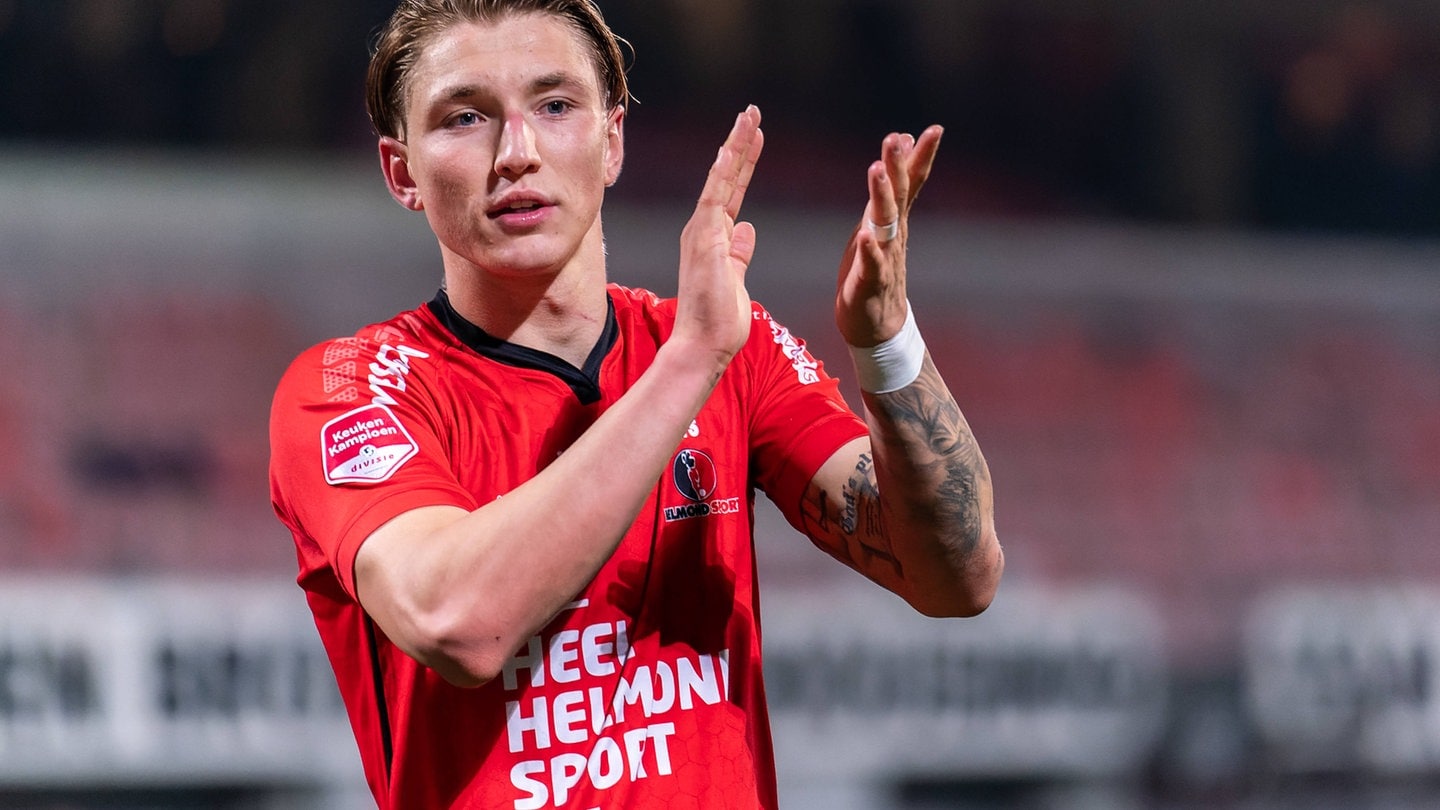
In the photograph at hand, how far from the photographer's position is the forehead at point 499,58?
1.89m

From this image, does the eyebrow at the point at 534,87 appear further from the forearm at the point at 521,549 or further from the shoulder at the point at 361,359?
the forearm at the point at 521,549

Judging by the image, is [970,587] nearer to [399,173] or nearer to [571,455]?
[571,455]

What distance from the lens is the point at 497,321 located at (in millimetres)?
1999

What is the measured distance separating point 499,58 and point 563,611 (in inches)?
29.0

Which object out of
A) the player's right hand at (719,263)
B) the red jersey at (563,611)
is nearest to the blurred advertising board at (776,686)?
the red jersey at (563,611)

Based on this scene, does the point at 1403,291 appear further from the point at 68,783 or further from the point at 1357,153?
the point at 68,783

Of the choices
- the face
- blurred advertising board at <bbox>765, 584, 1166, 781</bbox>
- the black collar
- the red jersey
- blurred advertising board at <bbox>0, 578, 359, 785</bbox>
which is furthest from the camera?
blurred advertising board at <bbox>765, 584, 1166, 781</bbox>

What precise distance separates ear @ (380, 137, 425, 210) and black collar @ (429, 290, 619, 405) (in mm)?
191

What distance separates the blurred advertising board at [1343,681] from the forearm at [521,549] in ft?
19.9

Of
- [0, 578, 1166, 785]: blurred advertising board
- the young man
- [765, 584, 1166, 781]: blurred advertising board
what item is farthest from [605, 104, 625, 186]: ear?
[765, 584, 1166, 781]: blurred advertising board

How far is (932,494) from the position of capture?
185cm

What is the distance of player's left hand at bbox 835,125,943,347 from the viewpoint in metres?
1.72

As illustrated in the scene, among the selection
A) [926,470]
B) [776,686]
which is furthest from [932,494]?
[776,686]

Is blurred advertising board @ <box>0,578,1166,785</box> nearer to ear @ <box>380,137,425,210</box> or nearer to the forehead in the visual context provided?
ear @ <box>380,137,425,210</box>
